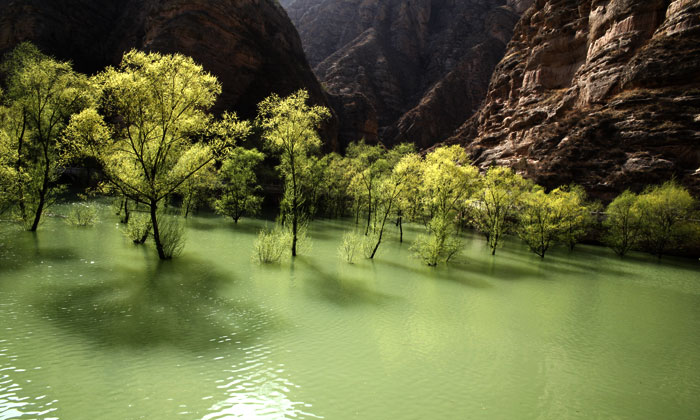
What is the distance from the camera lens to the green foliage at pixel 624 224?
112 feet

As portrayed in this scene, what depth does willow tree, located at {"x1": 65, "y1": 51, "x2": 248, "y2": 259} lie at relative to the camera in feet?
46.9

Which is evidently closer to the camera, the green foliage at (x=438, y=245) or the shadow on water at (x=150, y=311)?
the shadow on water at (x=150, y=311)

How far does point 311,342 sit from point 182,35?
72385mm

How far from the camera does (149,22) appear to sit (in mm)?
65062

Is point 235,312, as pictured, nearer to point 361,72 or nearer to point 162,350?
point 162,350

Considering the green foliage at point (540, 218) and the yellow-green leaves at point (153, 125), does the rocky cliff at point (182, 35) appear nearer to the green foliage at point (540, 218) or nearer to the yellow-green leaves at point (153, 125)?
the yellow-green leaves at point (153, 125)

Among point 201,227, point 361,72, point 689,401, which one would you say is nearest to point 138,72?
point 201,227

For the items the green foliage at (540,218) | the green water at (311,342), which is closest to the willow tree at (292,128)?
the green water at (311,342)

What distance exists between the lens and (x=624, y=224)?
3444 centimetres

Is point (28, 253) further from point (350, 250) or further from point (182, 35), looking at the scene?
point (182, 35)

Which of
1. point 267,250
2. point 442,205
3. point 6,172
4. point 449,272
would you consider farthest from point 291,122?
point 6,172

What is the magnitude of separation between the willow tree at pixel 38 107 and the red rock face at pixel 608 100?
57.9 meters

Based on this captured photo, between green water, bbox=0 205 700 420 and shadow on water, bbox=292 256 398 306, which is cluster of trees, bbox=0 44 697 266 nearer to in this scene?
green water, bbox=0 205 700 420

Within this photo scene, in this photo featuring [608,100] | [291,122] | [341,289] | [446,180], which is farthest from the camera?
[608,100]
